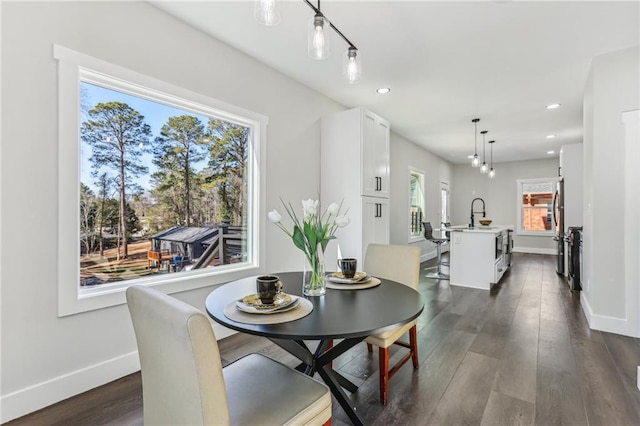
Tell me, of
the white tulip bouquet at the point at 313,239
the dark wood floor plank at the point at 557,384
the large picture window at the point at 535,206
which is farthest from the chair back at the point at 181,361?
the large picture window at the point at 535,206

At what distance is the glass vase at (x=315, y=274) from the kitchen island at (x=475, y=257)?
376 centimetres

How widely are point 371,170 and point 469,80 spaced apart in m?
1.50

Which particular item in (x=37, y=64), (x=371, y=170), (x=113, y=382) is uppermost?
(x=37, y=64)

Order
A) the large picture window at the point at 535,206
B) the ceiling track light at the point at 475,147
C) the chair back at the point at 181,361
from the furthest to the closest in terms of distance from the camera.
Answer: the large picture window at the point at 535,206 < the ceiling track light at the point at 475,147 < the chair back at the point at 181,361

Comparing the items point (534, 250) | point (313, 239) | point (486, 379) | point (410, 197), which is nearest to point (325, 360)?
point (313, 239)

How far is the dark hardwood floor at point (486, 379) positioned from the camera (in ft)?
5.49

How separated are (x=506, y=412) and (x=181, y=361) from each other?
6.02ft

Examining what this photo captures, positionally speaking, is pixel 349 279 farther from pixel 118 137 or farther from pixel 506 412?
pixel 118 137

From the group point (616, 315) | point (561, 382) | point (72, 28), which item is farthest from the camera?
point (616, 315)

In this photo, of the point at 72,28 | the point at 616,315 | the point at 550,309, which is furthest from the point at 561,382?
the point at 72,28

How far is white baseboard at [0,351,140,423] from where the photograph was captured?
1641 mm

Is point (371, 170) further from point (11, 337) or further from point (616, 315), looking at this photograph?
point (11, 337)

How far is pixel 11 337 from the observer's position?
1.64 meters

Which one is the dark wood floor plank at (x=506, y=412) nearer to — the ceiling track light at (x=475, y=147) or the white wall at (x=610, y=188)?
the white wall at (x=610, y=188)
